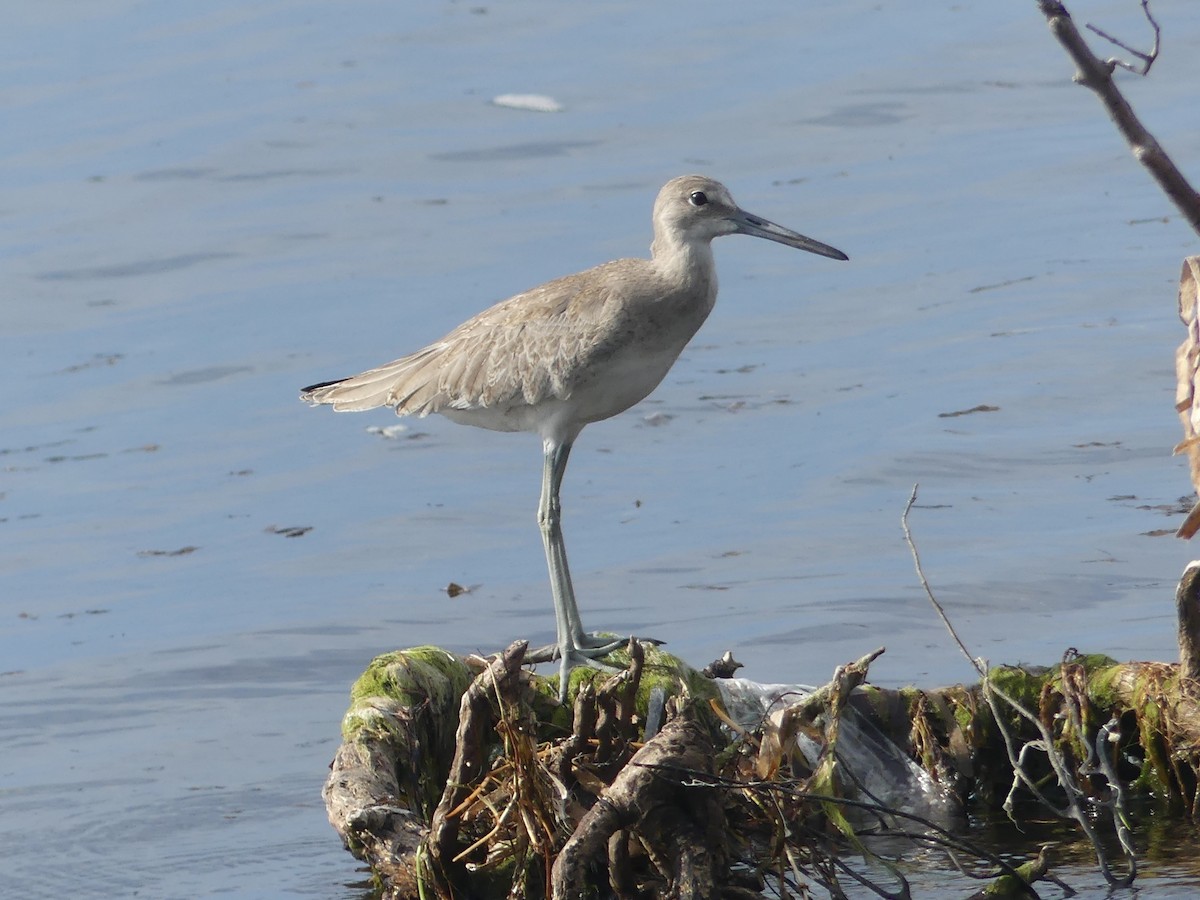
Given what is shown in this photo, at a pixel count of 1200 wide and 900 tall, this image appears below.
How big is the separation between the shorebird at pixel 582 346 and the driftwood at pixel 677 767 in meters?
0.80

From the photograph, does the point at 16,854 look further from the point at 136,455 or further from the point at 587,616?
the point at 136,455

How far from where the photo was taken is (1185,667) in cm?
736

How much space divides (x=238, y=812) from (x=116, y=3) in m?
25.9

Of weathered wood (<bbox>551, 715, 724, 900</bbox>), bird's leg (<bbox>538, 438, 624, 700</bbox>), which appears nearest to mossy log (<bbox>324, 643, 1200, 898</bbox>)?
weathered wood (<bbox>551, 715, 724, 900</bbox>)

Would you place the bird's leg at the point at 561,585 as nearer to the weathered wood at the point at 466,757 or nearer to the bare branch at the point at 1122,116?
the weathered wood at the point at 466,757

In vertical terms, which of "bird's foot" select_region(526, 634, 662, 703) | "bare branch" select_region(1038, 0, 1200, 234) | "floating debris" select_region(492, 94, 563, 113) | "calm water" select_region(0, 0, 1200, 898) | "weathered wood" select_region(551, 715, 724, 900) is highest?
"bare branch" select_region(1038, 0, 1200, 234)

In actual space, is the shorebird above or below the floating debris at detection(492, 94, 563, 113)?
above

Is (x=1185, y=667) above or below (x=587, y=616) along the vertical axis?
above

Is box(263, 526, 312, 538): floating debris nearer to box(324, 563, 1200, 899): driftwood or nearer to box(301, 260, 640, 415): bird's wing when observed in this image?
box(301, 260, 640, 415): bird's wing

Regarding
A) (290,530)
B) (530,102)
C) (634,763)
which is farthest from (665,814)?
(530,102)

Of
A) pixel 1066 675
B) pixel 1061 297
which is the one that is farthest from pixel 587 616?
pixel 1061 297

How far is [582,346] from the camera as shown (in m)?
8.11

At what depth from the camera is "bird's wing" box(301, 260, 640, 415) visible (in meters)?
8.14

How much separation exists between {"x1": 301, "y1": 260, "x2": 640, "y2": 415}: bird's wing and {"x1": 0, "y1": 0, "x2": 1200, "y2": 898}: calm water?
6.40 feet
